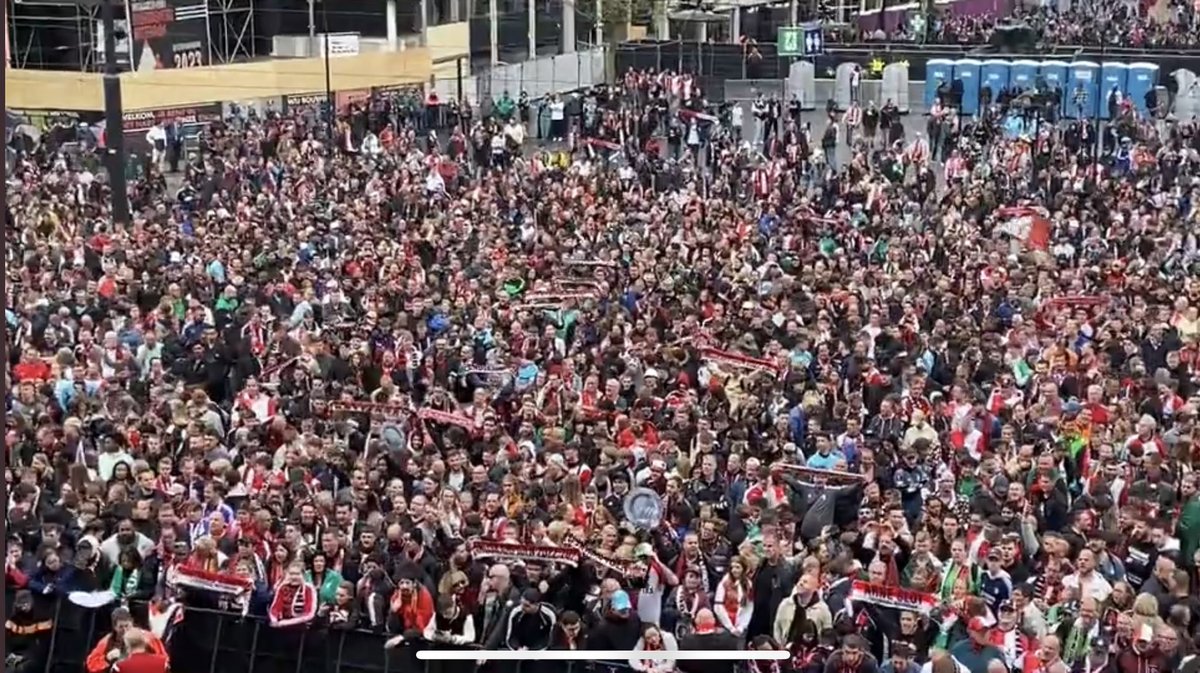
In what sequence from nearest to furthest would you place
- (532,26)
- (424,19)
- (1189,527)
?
(1189,527) → (424,19) → (532,26)

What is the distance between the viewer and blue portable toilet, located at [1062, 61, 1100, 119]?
35.8 m

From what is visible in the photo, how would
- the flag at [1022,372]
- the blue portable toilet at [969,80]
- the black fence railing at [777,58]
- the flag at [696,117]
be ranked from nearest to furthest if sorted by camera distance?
the flag at [1022,372] < the flag at [696,117] < the blue portable toilet at [969,80] < the black fence railing at [777,58]

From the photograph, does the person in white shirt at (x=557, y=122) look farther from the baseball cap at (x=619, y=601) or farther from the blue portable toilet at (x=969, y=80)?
the baseball cap at (x=619, y=601)

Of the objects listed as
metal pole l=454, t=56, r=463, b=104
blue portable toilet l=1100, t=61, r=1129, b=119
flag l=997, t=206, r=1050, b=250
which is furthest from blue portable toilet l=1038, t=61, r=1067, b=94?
flag l=997, t=206, r=1050, b=250

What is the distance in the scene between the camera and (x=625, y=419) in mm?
12352

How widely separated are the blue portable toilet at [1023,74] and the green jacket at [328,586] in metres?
29.6

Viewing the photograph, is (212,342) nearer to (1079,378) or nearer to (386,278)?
(386,278)

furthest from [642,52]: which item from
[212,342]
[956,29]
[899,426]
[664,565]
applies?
[664,565]

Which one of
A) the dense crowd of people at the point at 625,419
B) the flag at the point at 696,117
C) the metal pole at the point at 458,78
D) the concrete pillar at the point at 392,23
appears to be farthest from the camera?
the concrete pillar at the point at 392,23

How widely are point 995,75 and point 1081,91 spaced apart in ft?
6.97

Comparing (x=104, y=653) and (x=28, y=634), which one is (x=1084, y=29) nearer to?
(x=28, y=634)

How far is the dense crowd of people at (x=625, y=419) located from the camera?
29.7ft

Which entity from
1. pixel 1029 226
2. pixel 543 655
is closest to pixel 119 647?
pixel 543 655

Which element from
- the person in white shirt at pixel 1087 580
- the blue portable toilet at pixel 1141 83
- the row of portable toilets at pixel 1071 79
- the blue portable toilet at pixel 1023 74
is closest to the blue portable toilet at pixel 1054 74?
the row of portable toilets at pixel 1071 79
